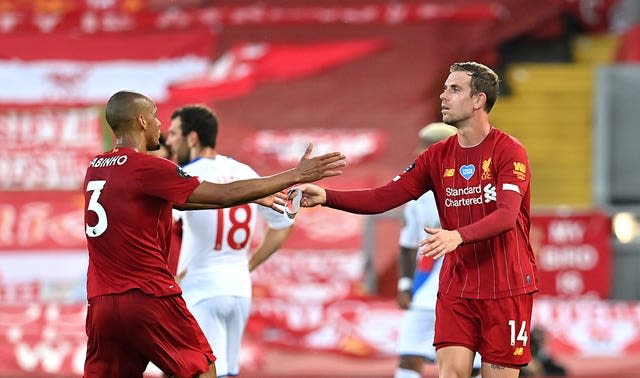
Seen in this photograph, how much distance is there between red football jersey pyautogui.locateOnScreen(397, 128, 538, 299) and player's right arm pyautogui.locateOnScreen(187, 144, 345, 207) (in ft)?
2.52

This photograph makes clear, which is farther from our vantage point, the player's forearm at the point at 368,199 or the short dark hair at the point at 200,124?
the short dark hair at the point at 200,124

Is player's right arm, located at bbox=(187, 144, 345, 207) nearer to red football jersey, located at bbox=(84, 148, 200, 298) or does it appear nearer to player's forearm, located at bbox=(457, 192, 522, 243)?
red football jersey, located at bbox=(84, 148, 200, 298)

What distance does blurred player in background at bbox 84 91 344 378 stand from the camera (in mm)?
6949

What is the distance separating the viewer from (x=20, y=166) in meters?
19.5

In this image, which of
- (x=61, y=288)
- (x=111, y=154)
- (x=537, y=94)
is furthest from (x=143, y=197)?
(x=537, y=94)

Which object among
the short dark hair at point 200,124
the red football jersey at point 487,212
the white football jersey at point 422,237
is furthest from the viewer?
the white football jersey at point 422,237

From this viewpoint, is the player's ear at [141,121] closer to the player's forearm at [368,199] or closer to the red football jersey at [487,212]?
the player's forearm at [368,199]

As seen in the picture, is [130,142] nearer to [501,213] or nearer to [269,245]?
[501,213]

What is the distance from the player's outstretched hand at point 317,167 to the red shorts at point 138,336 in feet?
2.98

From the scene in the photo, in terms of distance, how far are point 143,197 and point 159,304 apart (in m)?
0.54

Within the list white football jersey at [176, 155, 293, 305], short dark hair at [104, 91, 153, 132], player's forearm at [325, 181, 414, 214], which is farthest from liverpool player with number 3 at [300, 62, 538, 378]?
white football jersey at [176, 155, 293, 305]

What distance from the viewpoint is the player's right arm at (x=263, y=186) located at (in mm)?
6988

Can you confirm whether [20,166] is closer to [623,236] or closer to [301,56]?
[301,56]

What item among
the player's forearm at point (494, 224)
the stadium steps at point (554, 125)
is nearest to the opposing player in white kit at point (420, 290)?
the player's forearm at point (494, 224)
